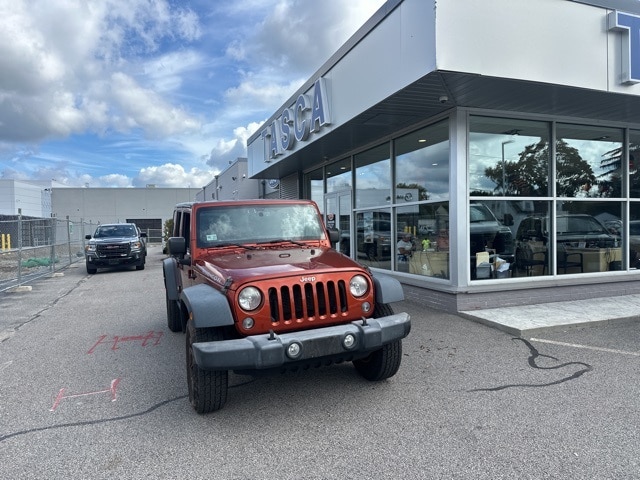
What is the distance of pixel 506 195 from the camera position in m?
8.12

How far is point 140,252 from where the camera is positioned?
662 inches

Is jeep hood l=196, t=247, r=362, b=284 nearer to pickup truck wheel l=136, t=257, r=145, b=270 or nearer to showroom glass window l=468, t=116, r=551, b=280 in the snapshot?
showroom glass window l=468, t=116, r=551, b=280

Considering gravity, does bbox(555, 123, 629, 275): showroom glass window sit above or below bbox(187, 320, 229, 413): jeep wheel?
above

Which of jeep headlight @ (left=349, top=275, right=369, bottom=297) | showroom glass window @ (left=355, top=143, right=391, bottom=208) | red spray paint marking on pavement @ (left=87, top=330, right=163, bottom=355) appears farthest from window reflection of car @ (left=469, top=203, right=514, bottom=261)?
red spray paint marking on pavement @ (left=87, top=330, right=163, bottom=355)

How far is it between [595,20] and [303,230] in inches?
215

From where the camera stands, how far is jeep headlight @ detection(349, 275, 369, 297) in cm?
407

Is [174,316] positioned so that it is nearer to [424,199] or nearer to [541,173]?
[424,199]

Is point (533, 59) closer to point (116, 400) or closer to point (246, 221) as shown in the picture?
point (246, 221)

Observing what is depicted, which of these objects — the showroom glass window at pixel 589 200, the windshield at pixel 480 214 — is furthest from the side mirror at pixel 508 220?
the showroom glass window at pixel 589 200

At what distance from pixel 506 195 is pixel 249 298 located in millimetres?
5975

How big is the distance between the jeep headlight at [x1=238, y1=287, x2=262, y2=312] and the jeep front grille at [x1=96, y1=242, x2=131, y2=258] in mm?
13949

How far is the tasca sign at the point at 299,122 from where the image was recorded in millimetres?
9453

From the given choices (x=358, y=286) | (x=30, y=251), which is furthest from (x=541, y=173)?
(x=30, y=251)

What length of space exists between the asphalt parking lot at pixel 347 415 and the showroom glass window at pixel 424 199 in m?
2.44
